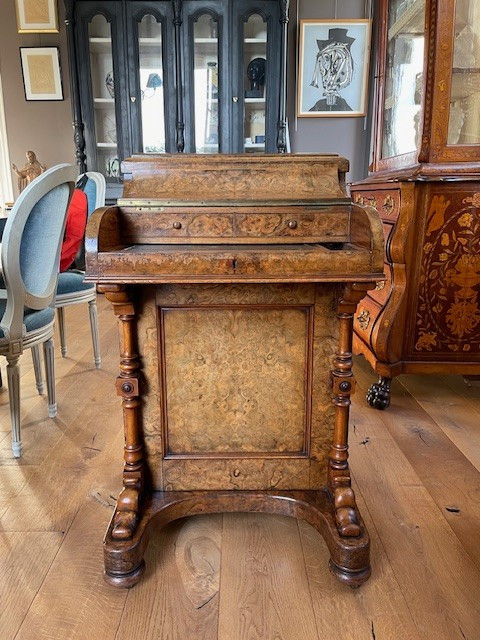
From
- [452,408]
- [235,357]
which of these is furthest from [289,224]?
[452,408]

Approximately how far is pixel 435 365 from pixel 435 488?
70cm

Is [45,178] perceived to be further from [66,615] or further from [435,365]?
[435,365]

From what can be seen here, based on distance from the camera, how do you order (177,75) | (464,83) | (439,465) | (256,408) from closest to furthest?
1. (256,408)
2. (439,465)
3. (464,83)
4. (177,75)

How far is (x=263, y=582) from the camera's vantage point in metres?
1.25

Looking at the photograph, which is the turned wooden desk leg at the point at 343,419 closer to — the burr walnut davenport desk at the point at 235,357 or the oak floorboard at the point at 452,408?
the burr walnut davenport desk at the point at 235,357

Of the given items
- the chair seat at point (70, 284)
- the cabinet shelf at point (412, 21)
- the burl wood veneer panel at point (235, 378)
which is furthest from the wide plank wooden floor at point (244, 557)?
the cabinet shelf at point (412, 21)

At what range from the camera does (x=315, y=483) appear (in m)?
1.45

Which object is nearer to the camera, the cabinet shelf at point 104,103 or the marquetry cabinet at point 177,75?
the marquetry cabinet at point 177,75

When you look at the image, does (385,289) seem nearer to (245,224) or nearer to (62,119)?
(245,224)

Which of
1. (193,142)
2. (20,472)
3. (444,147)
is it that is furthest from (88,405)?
(193,142)

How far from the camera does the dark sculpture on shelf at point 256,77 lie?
3.88 meters

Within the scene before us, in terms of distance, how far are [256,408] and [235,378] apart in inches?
4.1

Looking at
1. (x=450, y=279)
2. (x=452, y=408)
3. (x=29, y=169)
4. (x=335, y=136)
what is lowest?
(x=452, y=408)

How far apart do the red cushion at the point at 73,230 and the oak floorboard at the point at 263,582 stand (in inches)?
61.6
